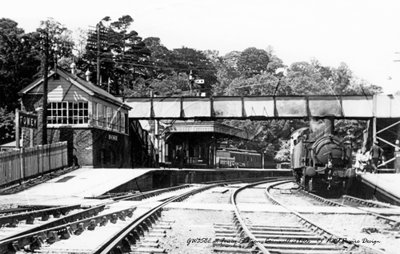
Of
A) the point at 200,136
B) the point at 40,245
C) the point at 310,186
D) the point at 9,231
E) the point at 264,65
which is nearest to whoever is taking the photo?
the point at 264,65

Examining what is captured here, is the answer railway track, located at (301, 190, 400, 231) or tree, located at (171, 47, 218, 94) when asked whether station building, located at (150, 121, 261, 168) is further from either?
tree, located at (171, 47, 218, 94)

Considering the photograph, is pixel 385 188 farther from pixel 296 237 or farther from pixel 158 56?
pixel 158 56

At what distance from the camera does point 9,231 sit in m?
9.70

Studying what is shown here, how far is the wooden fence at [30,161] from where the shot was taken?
69.0ft

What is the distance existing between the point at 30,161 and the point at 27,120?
184 cm

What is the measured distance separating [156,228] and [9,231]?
270cm

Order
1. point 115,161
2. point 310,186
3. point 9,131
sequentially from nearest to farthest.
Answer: point 310,186
point 115,161
point 9,131

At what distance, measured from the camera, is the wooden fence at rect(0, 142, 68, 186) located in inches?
828

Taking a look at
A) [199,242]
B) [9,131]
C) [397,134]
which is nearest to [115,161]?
[9,131]

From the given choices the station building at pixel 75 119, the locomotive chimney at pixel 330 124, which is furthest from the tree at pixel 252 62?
the station building at pixel 75 119

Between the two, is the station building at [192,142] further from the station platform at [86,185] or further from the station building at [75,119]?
the station building at [75,119]

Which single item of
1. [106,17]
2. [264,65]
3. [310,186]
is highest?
[106,17]

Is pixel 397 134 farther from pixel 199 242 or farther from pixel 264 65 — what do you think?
pixel 199 242

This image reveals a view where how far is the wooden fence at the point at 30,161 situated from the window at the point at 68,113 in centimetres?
188
